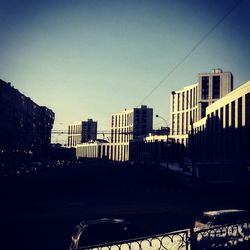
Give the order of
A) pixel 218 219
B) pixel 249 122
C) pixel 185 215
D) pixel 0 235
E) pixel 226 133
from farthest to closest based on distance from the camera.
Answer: pixel 226 133 → pixel 249 122 → pixel 185 215 → pixel 0 235 → pixel 218 219

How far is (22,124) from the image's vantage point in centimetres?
10006

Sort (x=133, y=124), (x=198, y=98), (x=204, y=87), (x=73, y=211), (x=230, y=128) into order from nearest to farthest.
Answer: (x=73, y=211) → (x=230, y=128) → (x=204, y=87) → (x=198, y=98) → (x=133, y=124)

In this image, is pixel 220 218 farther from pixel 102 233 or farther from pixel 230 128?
pixel 230 128

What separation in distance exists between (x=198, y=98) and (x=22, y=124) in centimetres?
5348

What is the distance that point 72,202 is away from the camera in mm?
27938

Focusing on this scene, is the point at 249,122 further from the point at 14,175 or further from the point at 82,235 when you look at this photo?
the point at 82,235

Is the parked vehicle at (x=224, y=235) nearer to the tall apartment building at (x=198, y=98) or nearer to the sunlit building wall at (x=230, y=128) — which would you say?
the sunlit building wall at (x=230, y=128)

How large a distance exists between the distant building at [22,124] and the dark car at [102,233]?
68963 millimetres

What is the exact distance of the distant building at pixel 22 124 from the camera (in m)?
82.1

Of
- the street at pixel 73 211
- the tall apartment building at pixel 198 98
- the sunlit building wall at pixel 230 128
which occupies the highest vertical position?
the tall apartment building at pixel 198 98

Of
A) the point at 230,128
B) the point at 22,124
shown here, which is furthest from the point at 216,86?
the point at 22,124

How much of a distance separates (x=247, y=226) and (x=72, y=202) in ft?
68.6

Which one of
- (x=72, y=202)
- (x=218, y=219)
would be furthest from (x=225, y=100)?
(x=218, y=219)

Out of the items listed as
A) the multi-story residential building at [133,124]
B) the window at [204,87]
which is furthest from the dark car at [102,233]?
the multi-story residential building at [133,124]
